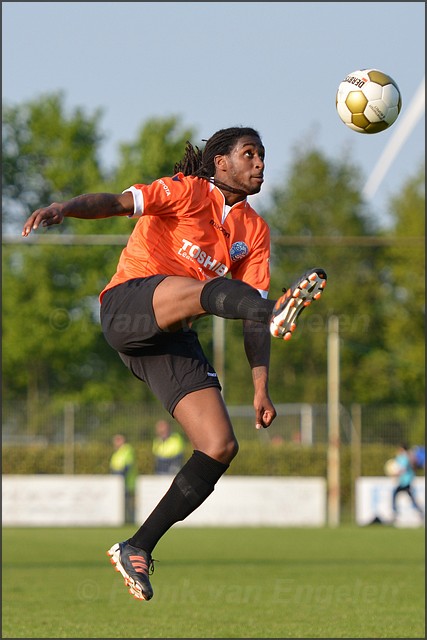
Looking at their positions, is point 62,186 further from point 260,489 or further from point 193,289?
point 193,289

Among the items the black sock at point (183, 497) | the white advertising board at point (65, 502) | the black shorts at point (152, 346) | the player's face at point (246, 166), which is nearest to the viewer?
the black shorts at point (152, 346)

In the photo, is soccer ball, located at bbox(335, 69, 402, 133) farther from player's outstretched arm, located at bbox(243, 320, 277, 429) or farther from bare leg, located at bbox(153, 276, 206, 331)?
bare leg, located at bbox(153, 276, 206, 331)

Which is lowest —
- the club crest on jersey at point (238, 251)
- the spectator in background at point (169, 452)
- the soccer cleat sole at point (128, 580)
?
the spectator in background at point (169, 452)

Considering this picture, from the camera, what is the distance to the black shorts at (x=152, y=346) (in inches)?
268

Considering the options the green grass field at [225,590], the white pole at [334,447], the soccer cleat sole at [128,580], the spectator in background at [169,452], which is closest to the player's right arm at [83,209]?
the soccer cleat sole at [128,580]

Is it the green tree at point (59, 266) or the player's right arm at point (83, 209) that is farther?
the green tree at point (59, 266)

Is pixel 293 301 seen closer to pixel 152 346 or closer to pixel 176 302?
pixel 176 302

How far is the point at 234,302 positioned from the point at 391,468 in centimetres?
2366

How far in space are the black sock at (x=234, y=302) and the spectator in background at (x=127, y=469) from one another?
21.9 m

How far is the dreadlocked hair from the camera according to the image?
23.9 feet

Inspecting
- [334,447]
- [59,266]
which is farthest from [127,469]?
[59,266]

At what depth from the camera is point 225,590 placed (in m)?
12.5

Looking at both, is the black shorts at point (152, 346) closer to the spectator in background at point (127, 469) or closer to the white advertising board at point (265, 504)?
the white advertising board at point (265, 504)

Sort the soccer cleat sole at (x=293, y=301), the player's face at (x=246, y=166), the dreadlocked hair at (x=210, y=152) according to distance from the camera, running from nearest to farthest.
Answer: the soccer cleat sole at (x=293, y=301), the player's face at (x=246, y=166), the dreadlocked hair at (x=210, y=152)
